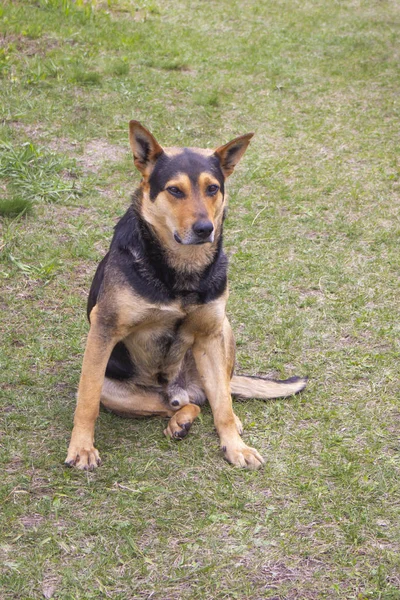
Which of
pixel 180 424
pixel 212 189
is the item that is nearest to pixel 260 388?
pixel 180 424

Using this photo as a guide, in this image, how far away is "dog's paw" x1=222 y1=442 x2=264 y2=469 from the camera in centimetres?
407

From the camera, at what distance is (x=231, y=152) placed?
13.9 ft

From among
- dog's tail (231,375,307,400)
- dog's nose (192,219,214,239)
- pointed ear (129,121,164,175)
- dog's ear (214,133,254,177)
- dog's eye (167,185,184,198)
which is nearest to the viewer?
dog's nose (192,219,214,239)

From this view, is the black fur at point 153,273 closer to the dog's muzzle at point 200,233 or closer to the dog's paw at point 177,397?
the dog's muzzle at point 200,233

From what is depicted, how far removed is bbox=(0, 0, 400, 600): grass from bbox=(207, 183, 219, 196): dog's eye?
1.34 metres

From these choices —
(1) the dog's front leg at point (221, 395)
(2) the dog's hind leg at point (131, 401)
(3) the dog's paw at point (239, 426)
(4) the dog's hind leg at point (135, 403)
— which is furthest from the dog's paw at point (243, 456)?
(2) the dog's hind leg at point (131, 401)

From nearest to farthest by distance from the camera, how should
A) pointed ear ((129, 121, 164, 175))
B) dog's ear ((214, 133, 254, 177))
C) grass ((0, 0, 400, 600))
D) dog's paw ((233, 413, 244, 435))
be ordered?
grass ((0, 0, 400, 600))
pointed ear ((129, 121, 164, 175))
dog's ear ((214, 133, 254, 177))
dog's paw ((233, 413, 244, 435))

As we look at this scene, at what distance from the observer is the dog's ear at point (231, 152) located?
4.17m

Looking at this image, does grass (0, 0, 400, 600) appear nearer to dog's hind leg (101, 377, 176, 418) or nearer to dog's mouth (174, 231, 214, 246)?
dog's hind leg (101, 377, 176, 418)

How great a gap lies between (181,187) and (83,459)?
1497mm

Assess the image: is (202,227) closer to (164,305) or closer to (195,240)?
(195,240)

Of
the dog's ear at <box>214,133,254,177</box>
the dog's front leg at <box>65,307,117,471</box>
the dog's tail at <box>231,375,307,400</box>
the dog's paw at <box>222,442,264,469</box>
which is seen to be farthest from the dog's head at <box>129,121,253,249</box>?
the dog's paw at <box>222,442,264,469</box>

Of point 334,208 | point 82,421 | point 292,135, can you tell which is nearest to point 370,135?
point 292,135

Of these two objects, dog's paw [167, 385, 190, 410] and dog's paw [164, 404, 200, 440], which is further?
dog's paw [167, 385, 190, 410]
